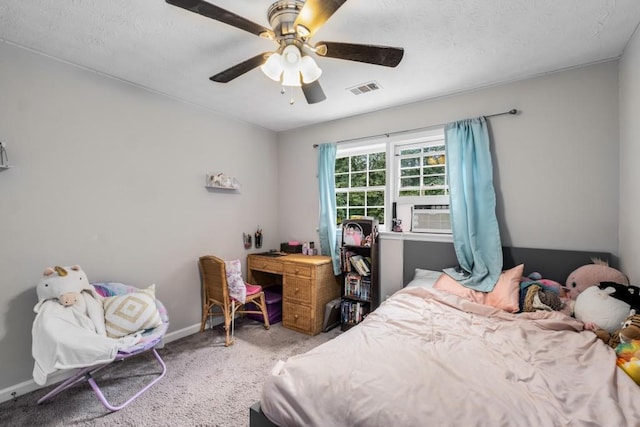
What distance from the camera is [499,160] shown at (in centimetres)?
257

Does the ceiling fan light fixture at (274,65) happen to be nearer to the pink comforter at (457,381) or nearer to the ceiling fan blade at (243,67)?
the ceiling fan blade at (243,67)

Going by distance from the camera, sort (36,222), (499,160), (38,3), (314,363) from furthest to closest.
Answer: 1. (499,160)
2. (36,222)
3. (38,3)
4. (314,363)

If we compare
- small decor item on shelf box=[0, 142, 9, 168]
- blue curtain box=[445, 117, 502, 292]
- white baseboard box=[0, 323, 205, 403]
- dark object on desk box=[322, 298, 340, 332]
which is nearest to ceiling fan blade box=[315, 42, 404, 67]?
blue curtain box=[445, 117, 502, 292]

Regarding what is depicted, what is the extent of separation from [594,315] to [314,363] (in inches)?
68.4

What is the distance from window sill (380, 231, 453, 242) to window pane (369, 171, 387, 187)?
2.08 ft

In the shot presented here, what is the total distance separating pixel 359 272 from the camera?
3076mm

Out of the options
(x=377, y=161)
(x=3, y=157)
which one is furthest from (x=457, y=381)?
(x=3, y=157)

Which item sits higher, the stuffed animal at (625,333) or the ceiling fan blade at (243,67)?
the ceiling fan blade at (243,67)

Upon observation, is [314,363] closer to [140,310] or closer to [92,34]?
[140,310]

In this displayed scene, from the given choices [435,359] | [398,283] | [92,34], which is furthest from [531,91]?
[92,34]

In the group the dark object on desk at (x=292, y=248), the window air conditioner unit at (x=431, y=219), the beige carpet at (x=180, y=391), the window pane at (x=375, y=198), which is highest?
the window pane at (x=375, y=198)

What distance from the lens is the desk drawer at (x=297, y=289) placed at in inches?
121

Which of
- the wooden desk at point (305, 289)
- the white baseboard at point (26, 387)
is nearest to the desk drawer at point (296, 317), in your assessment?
the wooden desk at point (305, 289)

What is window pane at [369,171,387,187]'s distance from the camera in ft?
11.2
